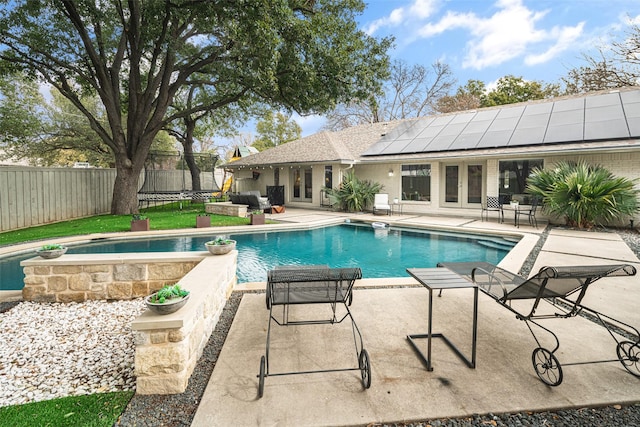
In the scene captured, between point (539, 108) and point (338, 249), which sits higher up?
point (539, 108)

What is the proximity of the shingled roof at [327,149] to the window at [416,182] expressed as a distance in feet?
8.31

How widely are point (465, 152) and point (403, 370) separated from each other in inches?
468

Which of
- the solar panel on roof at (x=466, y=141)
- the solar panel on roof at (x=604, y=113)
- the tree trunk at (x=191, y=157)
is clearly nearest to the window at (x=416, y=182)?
the solar panel on roof at (x=466, y=141)

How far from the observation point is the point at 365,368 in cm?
244

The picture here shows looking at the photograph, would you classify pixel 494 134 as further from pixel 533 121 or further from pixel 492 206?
pixel 492 206

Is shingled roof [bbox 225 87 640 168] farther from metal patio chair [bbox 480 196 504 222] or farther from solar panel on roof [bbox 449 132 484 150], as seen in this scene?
metal patio chair [bbox 480 196 504 222]

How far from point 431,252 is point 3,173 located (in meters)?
12.7

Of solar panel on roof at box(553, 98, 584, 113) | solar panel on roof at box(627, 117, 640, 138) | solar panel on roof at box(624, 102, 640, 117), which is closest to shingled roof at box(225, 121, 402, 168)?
solar panel on roof at box(553, 98, 584, 113)

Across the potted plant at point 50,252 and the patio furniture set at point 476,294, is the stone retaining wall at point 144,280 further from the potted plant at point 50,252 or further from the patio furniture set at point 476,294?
the patio furniture set at point 476,294

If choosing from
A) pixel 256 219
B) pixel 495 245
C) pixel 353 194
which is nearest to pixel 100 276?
pixel 256 219

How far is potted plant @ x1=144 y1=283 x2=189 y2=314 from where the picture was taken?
7.76 ft

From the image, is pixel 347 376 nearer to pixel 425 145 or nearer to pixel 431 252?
pixel 431 252

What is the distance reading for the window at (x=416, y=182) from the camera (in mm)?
14312

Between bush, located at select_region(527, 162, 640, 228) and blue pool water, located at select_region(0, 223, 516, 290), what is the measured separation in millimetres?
2372
